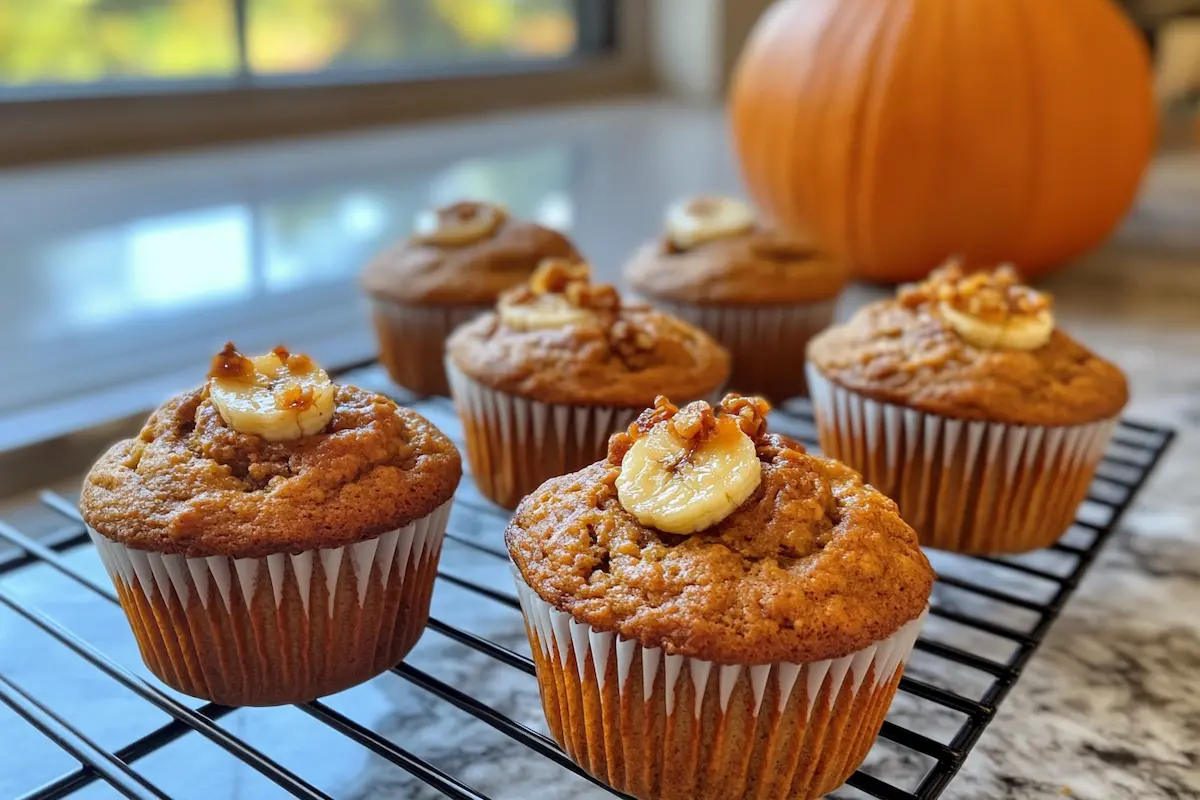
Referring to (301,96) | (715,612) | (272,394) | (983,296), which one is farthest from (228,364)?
(301,96)

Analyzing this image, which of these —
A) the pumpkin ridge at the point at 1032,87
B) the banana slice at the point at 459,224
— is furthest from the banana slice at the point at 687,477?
the pumpkin ridge at the point at 1032,87

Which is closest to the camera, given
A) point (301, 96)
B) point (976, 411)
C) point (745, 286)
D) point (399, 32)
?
point (976, 411)

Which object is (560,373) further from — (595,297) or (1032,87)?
(1032,87)

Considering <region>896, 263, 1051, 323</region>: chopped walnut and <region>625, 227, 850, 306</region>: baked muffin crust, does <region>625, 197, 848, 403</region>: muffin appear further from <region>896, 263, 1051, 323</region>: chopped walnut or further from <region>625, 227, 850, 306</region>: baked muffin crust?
<region>896, 263, 1051, 323</region>: chopped walnut

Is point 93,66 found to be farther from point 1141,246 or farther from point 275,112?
point 1141,246

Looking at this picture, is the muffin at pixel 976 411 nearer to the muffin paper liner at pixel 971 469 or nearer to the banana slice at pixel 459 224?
the muffin paper liner at pixel 971 469

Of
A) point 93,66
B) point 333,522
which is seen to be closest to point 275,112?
point 93,66

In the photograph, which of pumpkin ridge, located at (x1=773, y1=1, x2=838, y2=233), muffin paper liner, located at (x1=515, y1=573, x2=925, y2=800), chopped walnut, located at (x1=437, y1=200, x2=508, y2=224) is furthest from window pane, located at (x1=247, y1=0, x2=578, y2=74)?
muffin paper liner, located at (x1=515, y1=573, x2=925, y2=800)

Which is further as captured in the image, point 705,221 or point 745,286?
point 705,221
